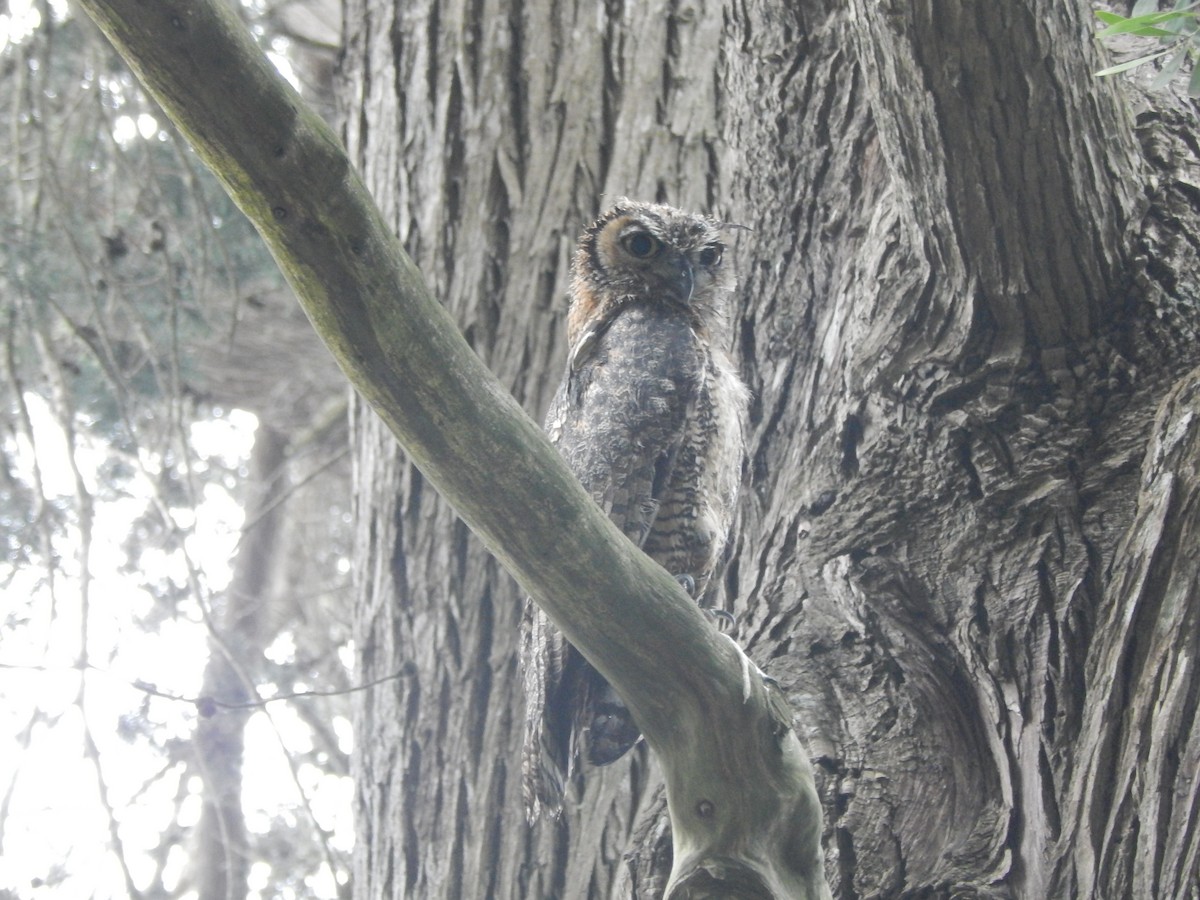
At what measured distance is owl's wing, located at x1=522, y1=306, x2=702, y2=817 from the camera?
273 cm

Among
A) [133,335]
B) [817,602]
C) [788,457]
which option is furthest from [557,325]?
[133,335]

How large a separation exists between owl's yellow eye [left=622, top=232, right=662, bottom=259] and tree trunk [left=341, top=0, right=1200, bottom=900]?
0.29 m

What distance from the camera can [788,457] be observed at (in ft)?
8.95

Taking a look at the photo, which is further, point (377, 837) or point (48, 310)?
point (48, 310)

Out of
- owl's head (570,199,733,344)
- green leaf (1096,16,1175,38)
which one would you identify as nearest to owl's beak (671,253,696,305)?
owl's head (570,199,733,344)

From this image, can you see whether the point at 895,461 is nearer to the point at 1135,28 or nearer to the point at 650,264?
the point at 1135,28

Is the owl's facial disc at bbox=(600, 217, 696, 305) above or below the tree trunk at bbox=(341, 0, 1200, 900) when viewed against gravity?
above

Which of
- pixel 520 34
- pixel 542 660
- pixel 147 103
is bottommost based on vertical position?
pixel 542 660

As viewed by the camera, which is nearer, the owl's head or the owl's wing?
the owl's wing

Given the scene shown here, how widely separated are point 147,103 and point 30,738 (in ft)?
8.10

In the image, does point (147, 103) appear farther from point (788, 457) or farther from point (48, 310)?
point (788, 457)

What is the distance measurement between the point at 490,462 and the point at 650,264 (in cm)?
173

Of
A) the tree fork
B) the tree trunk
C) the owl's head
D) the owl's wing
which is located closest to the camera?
the tree fork

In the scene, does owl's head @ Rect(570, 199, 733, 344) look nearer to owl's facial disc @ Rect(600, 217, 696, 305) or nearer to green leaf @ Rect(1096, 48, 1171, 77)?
owl's facial disc @ Rect(600, 217, 696, 305)
